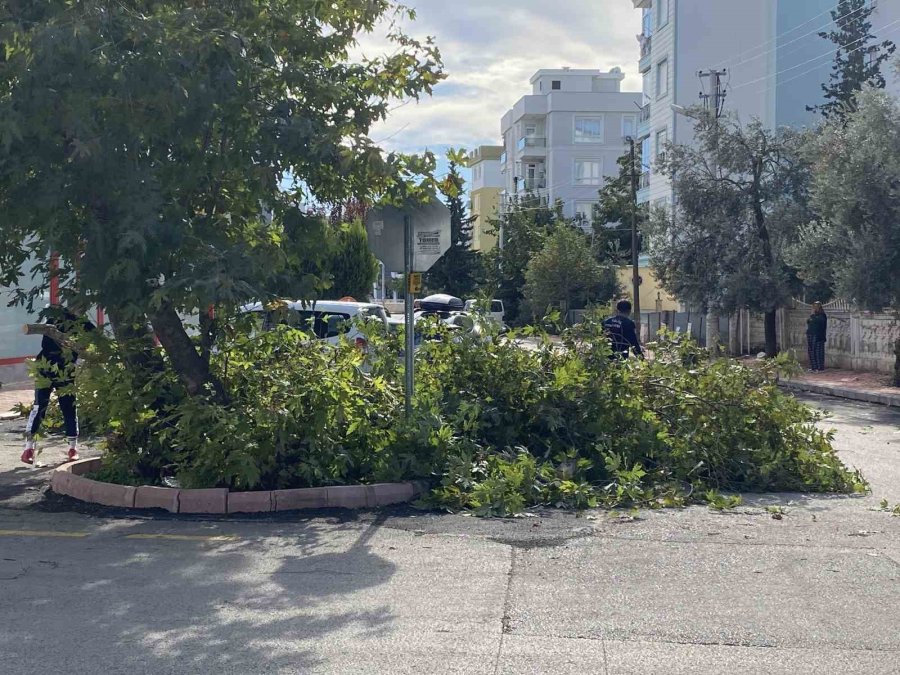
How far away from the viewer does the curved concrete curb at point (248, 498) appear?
831 centimetres

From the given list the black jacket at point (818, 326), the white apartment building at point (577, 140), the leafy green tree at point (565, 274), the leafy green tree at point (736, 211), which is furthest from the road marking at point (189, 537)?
the white apartment building at point (577, 140)

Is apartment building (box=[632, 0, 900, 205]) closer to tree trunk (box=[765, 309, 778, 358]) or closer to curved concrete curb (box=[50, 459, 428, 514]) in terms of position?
tree trunk (box=[765, 309, 778, 358])

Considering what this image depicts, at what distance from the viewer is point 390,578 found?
631 cm

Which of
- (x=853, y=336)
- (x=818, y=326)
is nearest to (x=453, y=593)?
(x=818, y=326)

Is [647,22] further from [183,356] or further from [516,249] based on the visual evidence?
[183,356]

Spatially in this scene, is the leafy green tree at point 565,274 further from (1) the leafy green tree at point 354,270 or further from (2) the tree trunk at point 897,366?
(2) the tree trunk at point 897,366

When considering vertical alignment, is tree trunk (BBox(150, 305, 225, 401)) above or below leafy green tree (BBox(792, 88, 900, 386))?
below

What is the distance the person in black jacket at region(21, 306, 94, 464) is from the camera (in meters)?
9.27

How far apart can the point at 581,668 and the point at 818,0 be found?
44622 mm

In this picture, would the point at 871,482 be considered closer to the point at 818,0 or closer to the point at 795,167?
the point at 795,167

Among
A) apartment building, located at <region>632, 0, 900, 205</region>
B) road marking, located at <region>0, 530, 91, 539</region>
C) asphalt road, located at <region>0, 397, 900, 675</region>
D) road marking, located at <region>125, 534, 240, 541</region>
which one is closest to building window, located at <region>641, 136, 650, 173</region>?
apartment building, located at <region>632, 0, 900, 205</region>

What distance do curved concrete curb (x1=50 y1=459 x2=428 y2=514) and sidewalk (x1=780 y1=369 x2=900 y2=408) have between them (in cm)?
1248

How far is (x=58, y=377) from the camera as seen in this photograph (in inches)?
393

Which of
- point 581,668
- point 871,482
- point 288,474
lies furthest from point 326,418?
point 871,482
